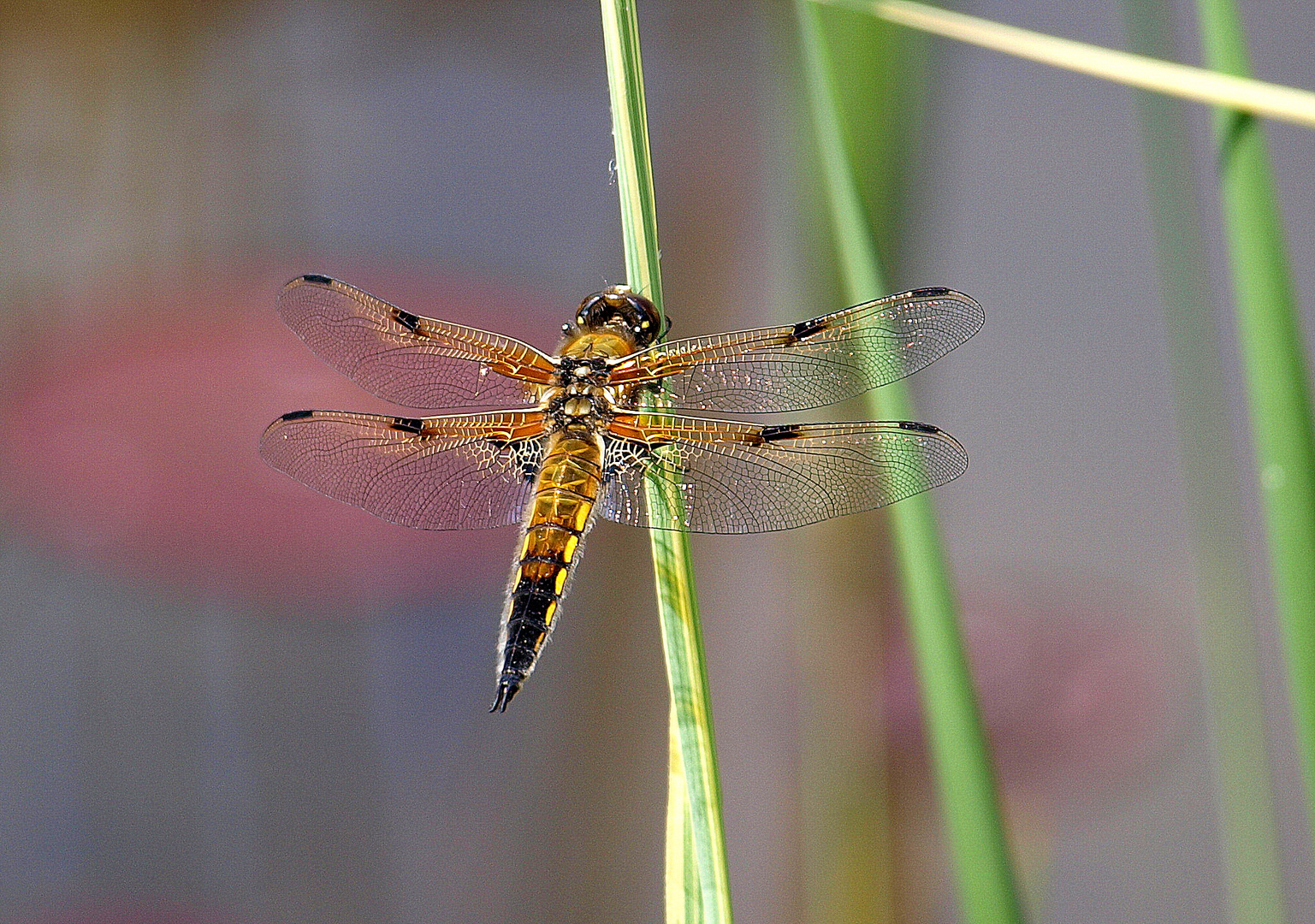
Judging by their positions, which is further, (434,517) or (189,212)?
(189,212)

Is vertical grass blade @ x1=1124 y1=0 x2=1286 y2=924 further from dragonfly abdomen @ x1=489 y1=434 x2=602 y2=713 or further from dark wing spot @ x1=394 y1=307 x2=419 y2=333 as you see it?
dark wing spot @ x1=394 y1=307 x2=419 y2=333

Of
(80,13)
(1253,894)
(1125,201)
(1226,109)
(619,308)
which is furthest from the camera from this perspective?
(80,13)

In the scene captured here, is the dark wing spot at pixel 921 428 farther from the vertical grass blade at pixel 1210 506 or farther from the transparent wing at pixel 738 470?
the vertical grass blade at pixel 1210 506

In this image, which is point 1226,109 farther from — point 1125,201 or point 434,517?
point 1125,201

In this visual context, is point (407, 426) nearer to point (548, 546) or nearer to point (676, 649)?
point (548, 546)

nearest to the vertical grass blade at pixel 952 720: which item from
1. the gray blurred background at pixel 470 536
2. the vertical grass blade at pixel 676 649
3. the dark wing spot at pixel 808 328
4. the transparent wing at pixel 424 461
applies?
the vertical grass blade at pixel 676 649

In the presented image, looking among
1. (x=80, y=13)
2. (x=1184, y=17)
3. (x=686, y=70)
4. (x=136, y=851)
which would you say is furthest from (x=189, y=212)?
(x=1184, y=17)

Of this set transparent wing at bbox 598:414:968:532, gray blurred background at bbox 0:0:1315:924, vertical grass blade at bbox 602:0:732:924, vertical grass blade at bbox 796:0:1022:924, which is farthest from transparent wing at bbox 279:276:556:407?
gray blurred background at bbox 0:0:1315:924
